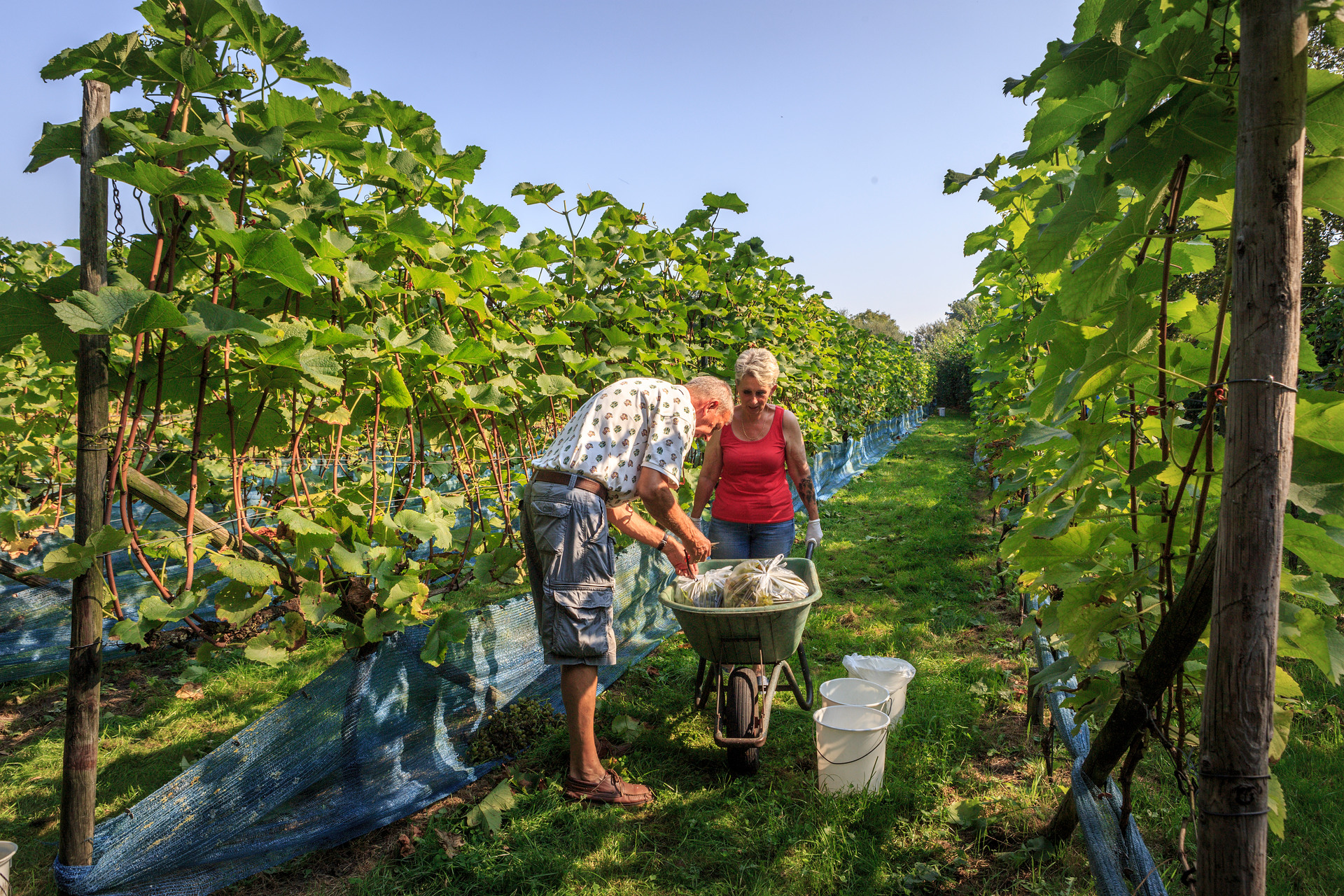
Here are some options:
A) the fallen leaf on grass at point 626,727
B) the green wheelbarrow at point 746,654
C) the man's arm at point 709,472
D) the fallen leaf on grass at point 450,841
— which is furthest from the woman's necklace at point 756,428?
the fallen leaf on grass at point 450,841

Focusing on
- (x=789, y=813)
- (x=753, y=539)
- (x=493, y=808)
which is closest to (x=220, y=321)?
(x=493, y=808)

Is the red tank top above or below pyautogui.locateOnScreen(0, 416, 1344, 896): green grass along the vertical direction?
above

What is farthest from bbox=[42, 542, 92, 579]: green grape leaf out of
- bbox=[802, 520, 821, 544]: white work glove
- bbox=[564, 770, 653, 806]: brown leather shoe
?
bbox=[802, 520, 821, 544]: white work glove

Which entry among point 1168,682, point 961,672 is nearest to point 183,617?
point 1168,682

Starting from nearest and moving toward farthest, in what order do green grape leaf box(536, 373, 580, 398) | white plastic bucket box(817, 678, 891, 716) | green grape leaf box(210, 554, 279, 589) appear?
green grape leaf box(210, 554, 279, 589) → green grape leaf box(536, 373, 580, 398) → white plastic bucket box(817, 678, 891, 716)

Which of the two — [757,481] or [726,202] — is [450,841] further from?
[726,202]

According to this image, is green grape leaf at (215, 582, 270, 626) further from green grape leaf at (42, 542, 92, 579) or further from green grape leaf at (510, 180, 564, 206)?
green grape leaf at (510, 180, 564, 206)

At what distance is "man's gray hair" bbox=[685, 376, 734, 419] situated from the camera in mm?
3215

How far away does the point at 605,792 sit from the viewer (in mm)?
2912

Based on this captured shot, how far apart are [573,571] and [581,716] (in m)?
0.61

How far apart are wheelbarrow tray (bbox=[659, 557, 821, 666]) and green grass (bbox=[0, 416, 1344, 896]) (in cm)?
58

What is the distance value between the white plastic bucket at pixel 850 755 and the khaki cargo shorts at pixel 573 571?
93 cm

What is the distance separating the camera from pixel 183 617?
1.97m

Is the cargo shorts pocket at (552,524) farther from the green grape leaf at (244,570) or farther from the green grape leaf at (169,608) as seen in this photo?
the green grape leaf at (169,608)
